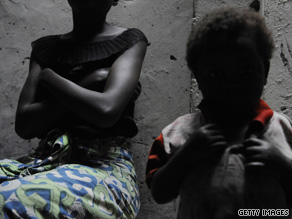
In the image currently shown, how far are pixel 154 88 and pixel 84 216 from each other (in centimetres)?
87

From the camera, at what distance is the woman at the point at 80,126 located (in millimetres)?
1062

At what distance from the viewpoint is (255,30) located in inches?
32.0

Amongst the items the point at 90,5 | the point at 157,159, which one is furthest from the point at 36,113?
the point at 157,159

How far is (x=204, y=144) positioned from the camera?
30.2 inches

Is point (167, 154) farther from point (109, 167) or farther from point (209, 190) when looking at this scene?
point (109, 167)

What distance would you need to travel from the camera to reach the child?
2.45 ft

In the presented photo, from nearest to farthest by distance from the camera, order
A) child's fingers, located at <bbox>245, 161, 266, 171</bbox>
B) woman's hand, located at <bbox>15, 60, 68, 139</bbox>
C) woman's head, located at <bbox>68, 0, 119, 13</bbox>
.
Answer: child's fingers, located at <bbox>245, 161, 266, 171</bbox>
woman's hand, located at <bbox>15, 60, 68, 139</bbox>
woman's head, located at <bbox>68, 0, 119, 13</bbox>

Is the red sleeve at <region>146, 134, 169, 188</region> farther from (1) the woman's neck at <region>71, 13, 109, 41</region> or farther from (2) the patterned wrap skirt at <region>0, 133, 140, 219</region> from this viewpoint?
(1) the woman's neck at <region>71, 13, 109, 41</region>

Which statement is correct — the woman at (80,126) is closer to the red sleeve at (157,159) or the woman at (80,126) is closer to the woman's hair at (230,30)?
the red sleeve at (157,159)

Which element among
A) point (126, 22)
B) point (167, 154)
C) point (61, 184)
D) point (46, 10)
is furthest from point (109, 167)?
point (46, 10)

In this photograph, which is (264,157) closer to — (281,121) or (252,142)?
(252,142)

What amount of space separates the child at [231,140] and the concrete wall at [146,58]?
86 cm

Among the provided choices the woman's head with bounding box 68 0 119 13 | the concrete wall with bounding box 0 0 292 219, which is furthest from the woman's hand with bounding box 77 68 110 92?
the concrete wall with bounding box 0 0 292 219

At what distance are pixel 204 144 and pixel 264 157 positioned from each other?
0.12 metres
